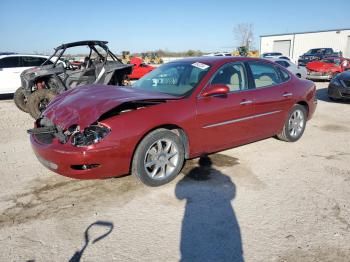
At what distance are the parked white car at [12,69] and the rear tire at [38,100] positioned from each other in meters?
3.71

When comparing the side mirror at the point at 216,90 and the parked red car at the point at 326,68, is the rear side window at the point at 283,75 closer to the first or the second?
the side mirror at the point at 216,90

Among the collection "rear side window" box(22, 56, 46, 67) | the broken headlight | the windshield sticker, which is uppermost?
"rear side window" box(22, 56, 46, 67)

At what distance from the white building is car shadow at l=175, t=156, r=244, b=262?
37814 mm

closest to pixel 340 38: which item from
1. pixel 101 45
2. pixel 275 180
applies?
pixel 101 45

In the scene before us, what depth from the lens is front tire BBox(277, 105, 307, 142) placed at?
219 inches

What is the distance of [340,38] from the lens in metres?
38.0

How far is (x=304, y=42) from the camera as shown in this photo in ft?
137

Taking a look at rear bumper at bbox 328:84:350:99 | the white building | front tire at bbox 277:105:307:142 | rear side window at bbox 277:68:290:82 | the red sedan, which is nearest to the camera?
the red sedan

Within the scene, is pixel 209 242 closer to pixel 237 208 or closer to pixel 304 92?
pixel 237 208

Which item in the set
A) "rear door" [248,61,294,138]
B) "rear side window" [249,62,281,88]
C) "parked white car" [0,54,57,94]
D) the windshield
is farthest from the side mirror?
"parked white car" [0,54,57,94]

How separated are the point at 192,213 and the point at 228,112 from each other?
1.64 meters

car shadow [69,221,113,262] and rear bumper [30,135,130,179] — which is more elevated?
rear bumper [30,135,130,179]

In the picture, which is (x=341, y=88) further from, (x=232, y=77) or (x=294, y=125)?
(x=232, y=77)

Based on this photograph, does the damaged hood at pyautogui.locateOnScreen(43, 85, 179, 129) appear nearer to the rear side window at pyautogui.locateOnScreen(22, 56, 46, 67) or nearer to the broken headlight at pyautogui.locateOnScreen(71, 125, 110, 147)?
the broken headlight at pyautogui.locateOnScreen(71, 125, 110, 147)
